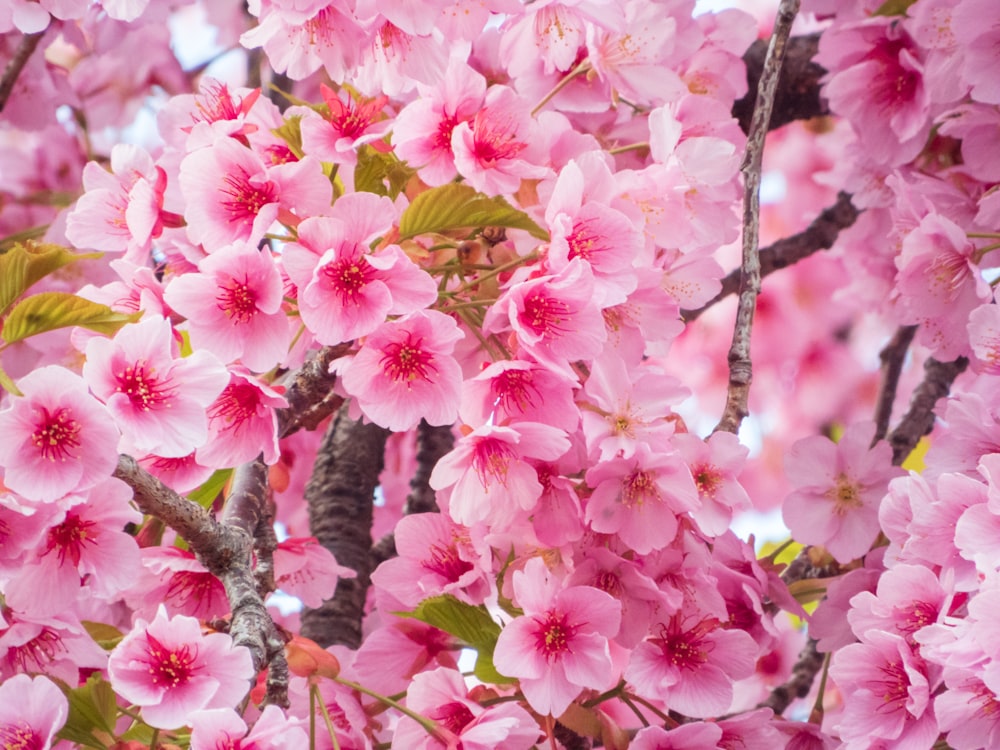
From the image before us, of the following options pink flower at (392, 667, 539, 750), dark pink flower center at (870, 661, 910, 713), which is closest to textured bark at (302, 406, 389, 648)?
pink flower at (392, 667, 539, 750)

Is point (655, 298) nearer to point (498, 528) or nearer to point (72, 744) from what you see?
point (498, 528)

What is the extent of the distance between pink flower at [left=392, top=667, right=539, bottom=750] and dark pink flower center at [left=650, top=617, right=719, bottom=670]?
17 centimetres

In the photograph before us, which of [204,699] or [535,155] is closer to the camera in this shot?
[204,699]

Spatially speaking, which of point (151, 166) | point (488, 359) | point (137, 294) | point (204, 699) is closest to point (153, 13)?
point (151, 166)

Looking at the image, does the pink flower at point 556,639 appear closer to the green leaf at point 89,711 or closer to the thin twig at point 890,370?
the green leaf at point 89,711

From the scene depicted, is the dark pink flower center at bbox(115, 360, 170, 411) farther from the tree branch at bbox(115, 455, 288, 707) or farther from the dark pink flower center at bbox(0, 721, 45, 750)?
the dark pink flower center at bbox(0, 721, 45, 750)

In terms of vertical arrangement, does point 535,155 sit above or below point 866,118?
above

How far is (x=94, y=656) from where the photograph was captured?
109 cm

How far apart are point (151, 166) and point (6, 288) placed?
0.23 m

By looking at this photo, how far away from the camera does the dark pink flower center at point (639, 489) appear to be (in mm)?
1105

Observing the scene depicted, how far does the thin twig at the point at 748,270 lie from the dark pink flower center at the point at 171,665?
0.52 meters

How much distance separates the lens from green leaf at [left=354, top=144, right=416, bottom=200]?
1.15 metres

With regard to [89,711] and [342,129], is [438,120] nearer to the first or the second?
[342,129]

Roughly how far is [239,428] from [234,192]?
20 cm
